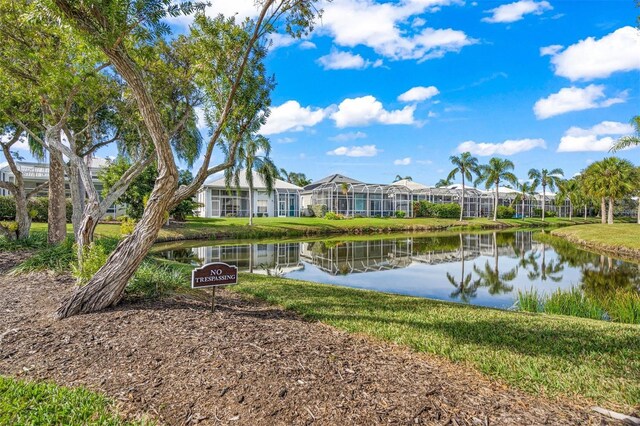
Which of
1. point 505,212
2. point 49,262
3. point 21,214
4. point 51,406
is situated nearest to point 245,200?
point 21,214

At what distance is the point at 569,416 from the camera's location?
2.91 metres

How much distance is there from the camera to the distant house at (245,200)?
127ft

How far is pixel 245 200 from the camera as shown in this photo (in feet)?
134

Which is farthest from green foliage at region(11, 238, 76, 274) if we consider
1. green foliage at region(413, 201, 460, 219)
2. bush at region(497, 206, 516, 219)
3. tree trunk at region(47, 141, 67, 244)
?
bush at region(497, 206, 516, 219)

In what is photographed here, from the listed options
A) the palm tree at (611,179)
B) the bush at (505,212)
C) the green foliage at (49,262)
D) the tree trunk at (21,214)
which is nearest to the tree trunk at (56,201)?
the tree trunk at (21,214)

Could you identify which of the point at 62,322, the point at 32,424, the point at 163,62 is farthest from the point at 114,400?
the point at 163,62

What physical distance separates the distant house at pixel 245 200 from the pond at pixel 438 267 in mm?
17333

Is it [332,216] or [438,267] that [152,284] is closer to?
[438,267]

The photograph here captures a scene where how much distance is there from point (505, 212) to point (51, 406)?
61769mm

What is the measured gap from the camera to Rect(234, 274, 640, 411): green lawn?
3.47m

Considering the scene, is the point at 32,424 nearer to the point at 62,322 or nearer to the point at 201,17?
the point at 62,322

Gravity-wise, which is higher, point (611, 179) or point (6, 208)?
point (611, 179)

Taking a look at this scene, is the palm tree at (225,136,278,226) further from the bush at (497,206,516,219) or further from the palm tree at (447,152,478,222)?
the bush at (497,206,516,219)

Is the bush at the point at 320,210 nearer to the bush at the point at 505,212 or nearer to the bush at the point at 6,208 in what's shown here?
the bush at the point at 6,208
